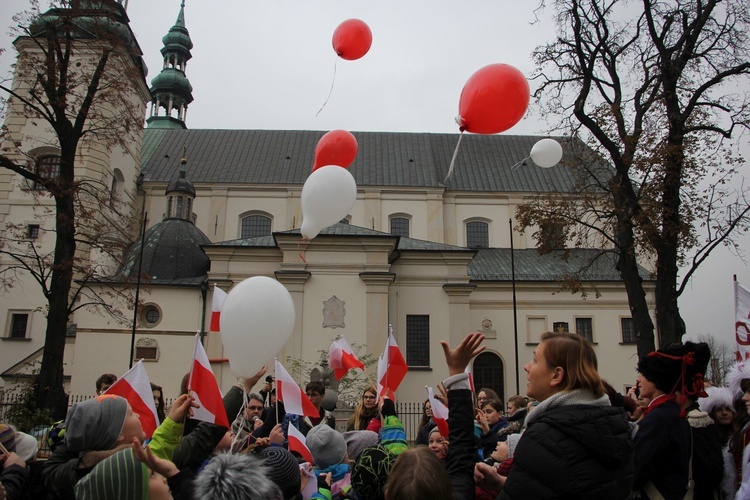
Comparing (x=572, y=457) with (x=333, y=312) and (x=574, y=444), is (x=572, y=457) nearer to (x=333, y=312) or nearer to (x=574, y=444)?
(x=574, y=444)

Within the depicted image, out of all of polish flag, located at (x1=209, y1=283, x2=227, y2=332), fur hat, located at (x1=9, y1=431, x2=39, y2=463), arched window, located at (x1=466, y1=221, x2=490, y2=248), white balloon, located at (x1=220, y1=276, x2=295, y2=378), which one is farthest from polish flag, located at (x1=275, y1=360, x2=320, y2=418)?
arched window, located at (x1=466, y1=221, x2=490, y2=248)

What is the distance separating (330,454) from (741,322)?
14.5ft

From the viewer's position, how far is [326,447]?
4.15 metres

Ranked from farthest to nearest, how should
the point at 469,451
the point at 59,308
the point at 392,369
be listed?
the point at 59,308 < the point at 392,369 < the point at 469,451

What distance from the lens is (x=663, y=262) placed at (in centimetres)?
1339

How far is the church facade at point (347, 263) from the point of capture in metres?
23.7

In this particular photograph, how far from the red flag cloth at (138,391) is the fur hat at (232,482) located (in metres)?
2.20

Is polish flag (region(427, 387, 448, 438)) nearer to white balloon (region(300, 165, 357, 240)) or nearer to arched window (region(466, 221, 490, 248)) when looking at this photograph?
white balloon (region(300, 165, 357, 240))

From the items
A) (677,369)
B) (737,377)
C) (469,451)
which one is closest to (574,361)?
(469,451)

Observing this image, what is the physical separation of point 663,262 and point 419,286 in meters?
12.8

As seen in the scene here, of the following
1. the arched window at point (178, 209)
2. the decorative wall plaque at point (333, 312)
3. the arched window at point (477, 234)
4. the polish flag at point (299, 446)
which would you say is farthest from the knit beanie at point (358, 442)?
the arched window at point (477, 234)

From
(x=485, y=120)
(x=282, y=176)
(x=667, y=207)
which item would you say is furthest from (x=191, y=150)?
(x=485, y=120)

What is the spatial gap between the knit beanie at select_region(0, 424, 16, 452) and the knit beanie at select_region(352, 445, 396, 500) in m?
2.20

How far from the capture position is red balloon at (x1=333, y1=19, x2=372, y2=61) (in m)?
8.48
